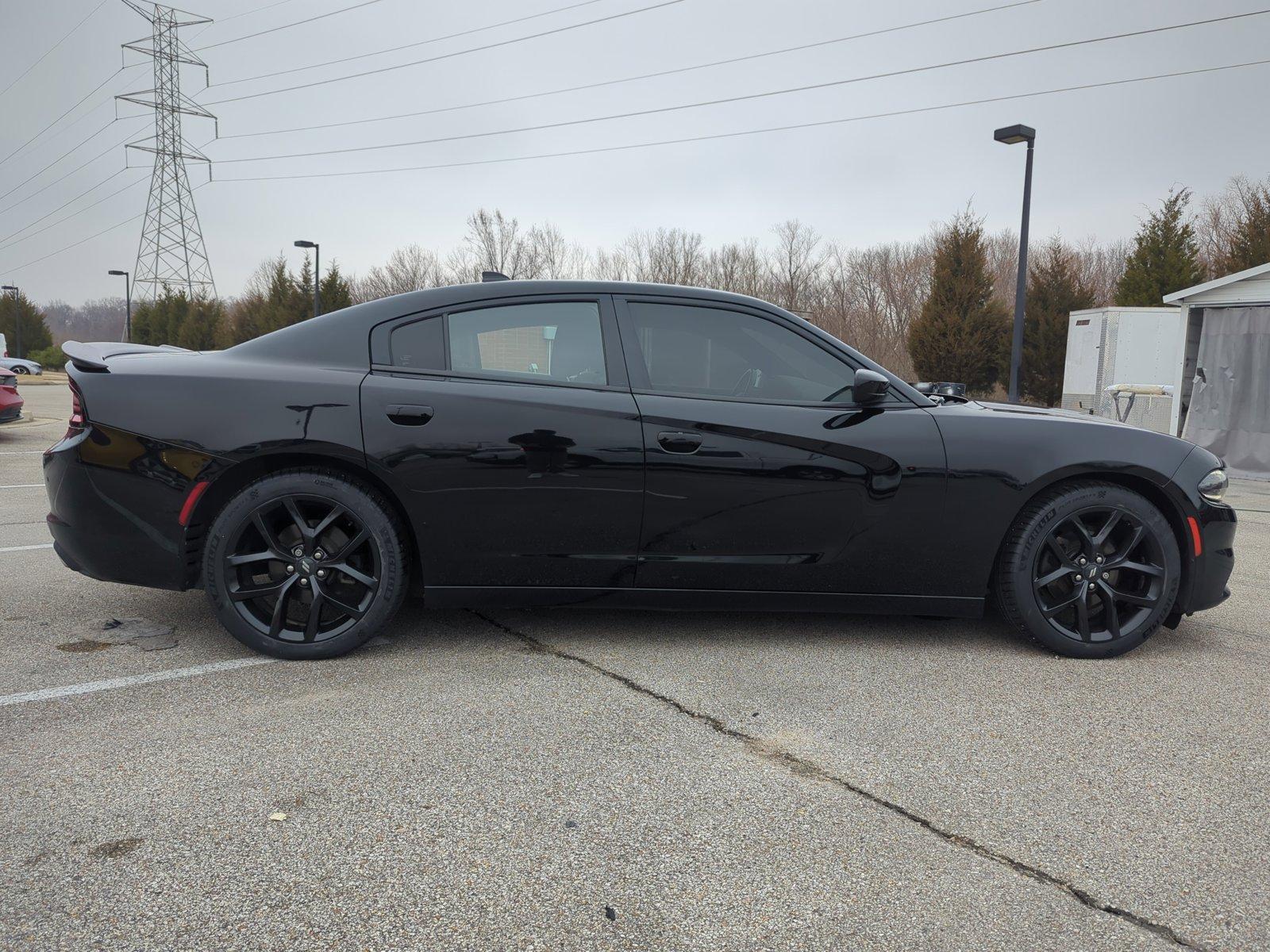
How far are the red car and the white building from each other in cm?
1682

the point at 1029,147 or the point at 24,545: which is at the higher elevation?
the point at 1029,147

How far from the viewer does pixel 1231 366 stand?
13516mm

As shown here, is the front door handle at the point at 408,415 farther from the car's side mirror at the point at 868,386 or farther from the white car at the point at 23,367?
the white car at the point at 23,367

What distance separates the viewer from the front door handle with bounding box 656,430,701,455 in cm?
352

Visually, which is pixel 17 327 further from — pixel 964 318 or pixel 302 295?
pixel 964 318

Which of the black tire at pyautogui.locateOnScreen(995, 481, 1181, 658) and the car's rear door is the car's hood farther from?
the car's rear door

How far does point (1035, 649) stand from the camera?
3.83m

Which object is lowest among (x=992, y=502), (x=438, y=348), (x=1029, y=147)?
(x=992, y=502)

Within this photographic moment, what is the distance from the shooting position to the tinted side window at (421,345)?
141 inches

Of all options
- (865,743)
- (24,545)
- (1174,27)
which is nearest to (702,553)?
(865,743)

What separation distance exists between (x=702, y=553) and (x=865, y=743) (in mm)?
1040

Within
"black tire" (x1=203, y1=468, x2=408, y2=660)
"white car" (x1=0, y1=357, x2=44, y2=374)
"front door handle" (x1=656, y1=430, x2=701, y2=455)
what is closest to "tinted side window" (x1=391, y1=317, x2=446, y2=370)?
"black tire" (x1=203, y1=468, x2=408, y2=660)

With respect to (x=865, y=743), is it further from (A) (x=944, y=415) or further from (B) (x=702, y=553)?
(A) (x=944, y=415)

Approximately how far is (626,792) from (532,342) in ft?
6.25
